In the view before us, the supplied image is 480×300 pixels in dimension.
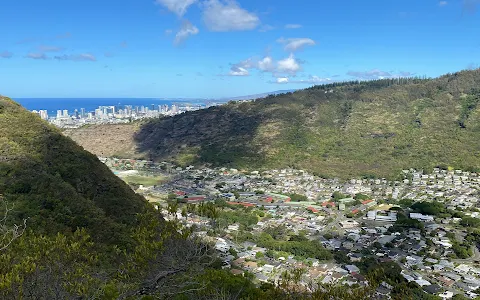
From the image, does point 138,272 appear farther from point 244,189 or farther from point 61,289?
point 244,189

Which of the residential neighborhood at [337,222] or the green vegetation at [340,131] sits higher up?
the green vegetation at [340,131]

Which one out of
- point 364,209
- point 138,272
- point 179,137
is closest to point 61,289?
point 138,272

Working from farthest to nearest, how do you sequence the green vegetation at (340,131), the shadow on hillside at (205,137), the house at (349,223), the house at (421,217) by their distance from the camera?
the shadow on hillside at (205,137) < the green vegetation at (340,131) < the house at (421,217) < the house at (349,223)

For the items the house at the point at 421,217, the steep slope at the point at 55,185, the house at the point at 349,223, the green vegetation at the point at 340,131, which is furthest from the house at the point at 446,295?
the green vegetation at the point at 340,131

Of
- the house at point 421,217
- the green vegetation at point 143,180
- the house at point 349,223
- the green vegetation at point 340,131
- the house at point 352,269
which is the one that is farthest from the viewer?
the green vegetation at point 340,131

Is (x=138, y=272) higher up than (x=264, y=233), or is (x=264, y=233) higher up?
(x=138, y=272)

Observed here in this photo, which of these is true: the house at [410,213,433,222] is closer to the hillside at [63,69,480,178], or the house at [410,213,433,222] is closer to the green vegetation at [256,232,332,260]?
the green vegetation at [256,232,332,260]

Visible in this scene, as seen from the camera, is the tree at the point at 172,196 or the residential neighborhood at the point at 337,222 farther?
the tree at the point at 172,196

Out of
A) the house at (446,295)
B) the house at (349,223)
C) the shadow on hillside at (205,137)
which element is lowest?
the house at (349,223)

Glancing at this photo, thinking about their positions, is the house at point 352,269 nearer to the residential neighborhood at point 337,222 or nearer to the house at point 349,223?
the residential neighborhood at point 337,222
